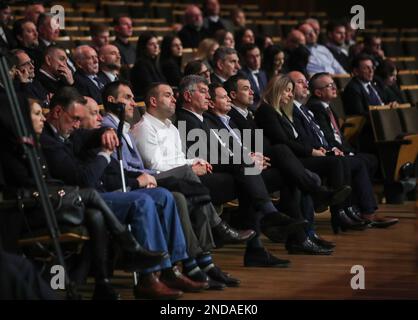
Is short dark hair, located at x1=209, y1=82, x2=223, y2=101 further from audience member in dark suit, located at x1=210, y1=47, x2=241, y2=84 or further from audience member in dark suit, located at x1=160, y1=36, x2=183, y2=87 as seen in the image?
audience member in dark suit, located at x1=160, y1=36, x2=183, y2=87

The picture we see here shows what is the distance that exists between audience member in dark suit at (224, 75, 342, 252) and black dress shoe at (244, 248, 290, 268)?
0.42 metres

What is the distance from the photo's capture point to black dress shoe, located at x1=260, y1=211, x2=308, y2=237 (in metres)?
5.68

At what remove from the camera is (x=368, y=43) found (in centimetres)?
1034

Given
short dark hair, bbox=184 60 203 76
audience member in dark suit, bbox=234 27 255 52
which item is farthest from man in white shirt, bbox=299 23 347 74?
short dark hair, bbox=184 60 203 76

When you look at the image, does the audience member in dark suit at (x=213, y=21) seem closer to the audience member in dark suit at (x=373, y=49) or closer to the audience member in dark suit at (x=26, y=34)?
the audience member in dark suit at (x=373, y=49)

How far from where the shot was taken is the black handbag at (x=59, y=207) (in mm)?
4500

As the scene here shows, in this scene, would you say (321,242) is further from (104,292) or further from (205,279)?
(104,292)

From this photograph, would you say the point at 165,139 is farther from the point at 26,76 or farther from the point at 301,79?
the point at 301,79

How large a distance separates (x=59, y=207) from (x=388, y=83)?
188 inches

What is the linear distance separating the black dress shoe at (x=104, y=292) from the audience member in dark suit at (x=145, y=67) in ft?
10.9

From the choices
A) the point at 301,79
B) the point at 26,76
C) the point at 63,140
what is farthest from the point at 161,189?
the point at 301,79

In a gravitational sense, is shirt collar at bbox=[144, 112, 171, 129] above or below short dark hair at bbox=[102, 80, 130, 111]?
below
